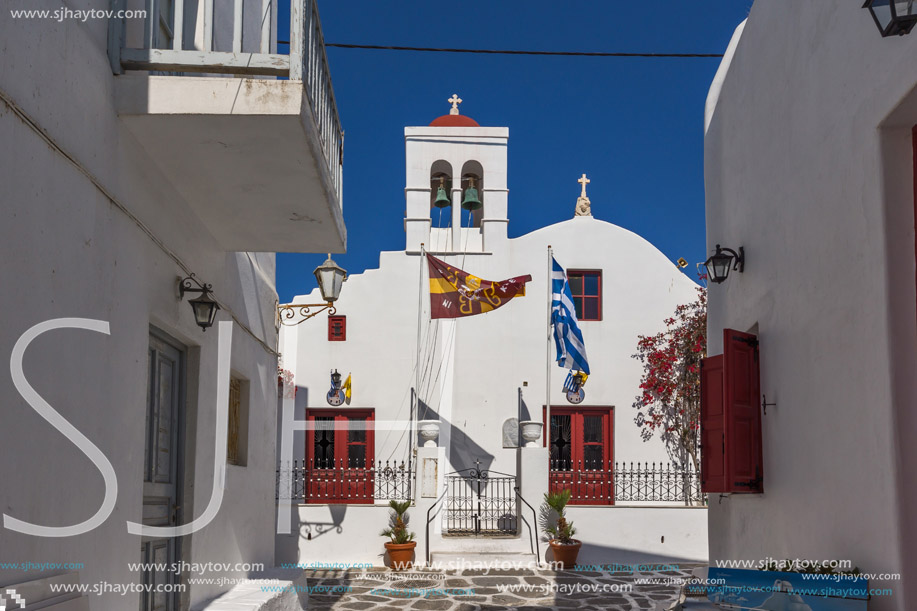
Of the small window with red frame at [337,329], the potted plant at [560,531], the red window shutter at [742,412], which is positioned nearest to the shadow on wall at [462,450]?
the small window with red frame at [337,329]

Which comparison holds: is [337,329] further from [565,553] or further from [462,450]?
[565,553]

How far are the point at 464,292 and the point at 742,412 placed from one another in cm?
650

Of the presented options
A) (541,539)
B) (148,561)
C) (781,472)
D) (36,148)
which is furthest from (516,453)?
(36,148)

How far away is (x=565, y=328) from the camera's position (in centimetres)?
1391

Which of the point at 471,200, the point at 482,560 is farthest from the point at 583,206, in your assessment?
the point at 482,560

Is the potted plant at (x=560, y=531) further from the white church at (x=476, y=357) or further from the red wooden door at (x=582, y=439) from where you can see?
the red wooden door at (x=582, y=439)

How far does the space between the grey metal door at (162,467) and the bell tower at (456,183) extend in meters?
9.07

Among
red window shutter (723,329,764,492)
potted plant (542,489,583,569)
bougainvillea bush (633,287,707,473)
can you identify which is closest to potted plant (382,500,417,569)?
potted plant (542,489,583,569)

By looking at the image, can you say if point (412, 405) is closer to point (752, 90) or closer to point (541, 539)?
point (541, 539)

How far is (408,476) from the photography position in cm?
1401

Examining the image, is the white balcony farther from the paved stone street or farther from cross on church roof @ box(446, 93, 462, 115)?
cross on church roof @ box(446, 93, 462, 115)

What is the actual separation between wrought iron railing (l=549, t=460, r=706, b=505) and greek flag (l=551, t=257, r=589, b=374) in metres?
1.81

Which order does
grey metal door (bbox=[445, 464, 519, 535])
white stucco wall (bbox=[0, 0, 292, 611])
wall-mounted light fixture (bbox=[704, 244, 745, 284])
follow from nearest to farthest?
white stucco wall (bbox=[0, 0, 292, 611])
wall-mounted light fixture (bbox=[704, 244, 745, 284])
grey metal door (bbox=[445, 464, 519, 535])

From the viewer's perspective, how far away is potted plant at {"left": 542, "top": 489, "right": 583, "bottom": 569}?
12.8m
